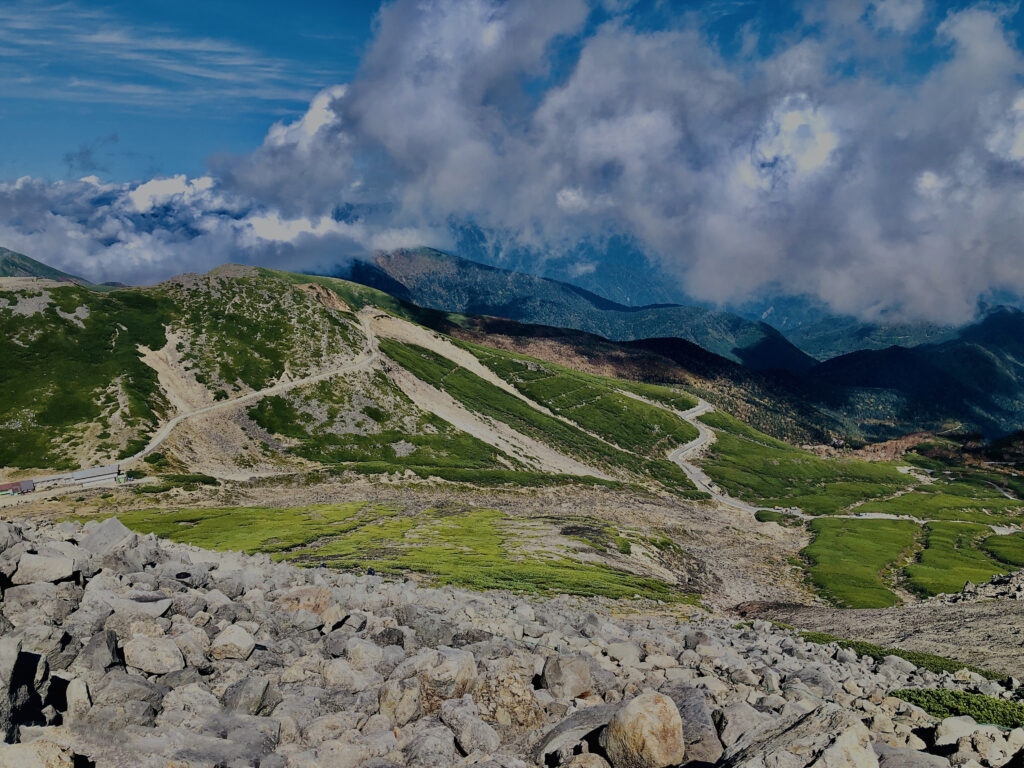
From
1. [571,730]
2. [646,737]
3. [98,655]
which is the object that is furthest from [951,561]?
[98,655]

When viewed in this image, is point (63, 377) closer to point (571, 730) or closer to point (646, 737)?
point (571, 730)

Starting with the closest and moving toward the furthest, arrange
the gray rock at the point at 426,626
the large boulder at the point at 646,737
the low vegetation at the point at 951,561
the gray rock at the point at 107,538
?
1. the large boulder at the point at 646,737
2. the gray rock at the point at 426,626
3. the gray rock at the point at 107,538
4. the low vegetation at the point at 951,561

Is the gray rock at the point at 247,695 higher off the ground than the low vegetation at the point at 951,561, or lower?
higher

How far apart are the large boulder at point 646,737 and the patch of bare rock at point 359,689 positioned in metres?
0.05

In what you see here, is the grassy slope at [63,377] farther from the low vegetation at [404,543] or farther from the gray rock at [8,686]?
the gray rock at [8,686]

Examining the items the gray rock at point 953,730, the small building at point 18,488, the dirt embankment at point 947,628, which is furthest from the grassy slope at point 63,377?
the gray rock at point 953,730

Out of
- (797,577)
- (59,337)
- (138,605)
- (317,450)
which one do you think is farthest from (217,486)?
(797,577)

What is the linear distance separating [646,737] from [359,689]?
11.3 metres

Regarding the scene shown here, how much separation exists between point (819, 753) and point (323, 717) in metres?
15.0

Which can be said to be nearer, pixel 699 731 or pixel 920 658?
pixel 699 731

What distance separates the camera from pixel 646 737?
17016mm

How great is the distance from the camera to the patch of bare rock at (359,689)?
53.0 ft

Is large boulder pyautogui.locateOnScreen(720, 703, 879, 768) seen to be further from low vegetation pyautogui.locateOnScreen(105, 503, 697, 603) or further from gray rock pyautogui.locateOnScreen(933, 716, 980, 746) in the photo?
low vegetation pyautogui.locateOnScreen(105, 503, 697, 603)

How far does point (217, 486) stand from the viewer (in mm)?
126375
